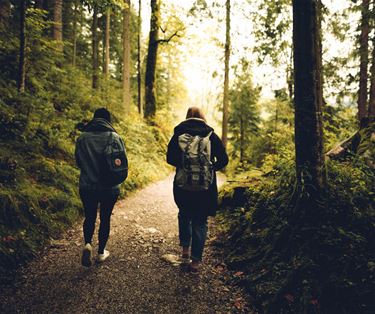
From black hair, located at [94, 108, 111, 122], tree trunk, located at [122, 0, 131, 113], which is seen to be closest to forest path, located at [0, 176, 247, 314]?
black hair, located at [94, 108, 111, 122]

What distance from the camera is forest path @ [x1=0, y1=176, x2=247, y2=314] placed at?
3.23 m

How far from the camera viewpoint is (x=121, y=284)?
3754 millimetres

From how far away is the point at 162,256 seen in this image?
472 cm

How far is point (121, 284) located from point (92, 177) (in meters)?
1.53

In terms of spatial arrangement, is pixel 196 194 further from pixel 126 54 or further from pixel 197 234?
A: pixel 126 54

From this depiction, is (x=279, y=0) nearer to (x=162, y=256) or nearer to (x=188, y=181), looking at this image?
(x=188, y=181)

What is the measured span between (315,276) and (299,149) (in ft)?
5.37

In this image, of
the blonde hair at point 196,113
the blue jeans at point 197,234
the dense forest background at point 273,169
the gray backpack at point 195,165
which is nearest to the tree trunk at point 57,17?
the dense forest background at point 273,169

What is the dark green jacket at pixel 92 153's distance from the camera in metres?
3.99

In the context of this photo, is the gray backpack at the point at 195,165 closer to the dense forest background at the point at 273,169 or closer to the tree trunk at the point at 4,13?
the dense forest background at the point at 273,169

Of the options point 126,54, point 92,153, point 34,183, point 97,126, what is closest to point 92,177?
point 92,153

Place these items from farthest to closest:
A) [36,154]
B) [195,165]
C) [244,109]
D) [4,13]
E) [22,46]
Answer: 1. [244,109]
2. [4,13]
3. [22,46]
4. [36,154]
5. [195,165]

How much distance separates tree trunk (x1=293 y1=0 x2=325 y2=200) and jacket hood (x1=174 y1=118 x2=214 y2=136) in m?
1.29

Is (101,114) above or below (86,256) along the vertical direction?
above
